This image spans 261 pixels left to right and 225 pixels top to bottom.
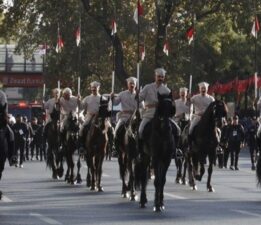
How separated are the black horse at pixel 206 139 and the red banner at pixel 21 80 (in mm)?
68347

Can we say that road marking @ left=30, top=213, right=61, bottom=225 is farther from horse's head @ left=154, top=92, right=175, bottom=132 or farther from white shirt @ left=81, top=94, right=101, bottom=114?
white shirt @ left=81, top=94, right=101, bottom=114

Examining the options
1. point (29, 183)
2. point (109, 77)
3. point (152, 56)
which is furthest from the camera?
point (109, 77)

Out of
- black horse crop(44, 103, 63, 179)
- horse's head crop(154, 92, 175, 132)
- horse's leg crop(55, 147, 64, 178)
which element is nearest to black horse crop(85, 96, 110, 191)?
horse's leg crop(55, 147, 64, 178)

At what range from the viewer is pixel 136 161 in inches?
899

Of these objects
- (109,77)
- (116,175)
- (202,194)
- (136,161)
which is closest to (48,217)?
(136,161)

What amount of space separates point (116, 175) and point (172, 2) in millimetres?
28628

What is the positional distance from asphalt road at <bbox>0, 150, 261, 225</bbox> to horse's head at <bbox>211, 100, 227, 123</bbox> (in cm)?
162

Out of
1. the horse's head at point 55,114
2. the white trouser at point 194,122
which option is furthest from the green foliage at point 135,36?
the white trouser at point 194,122

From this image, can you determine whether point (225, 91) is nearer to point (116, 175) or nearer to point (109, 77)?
point (109, 77)

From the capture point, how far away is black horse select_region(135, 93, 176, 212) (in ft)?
68.7

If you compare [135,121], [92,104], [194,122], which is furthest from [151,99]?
[194,122]

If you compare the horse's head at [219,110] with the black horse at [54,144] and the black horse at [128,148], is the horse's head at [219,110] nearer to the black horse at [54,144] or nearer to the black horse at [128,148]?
the black horse at [128,148]

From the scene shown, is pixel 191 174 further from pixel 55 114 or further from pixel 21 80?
pixel 21 80

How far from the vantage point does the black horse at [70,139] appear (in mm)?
29672
